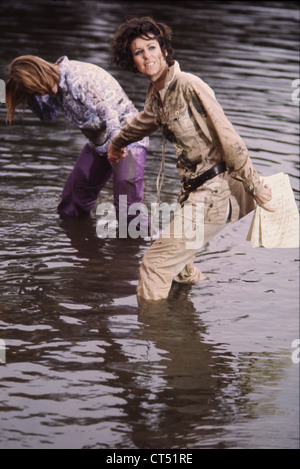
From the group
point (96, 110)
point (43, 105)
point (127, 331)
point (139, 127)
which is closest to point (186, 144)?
point (139, 127)

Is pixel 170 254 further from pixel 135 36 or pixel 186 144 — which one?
pixel 135 36

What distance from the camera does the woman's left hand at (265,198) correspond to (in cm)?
532

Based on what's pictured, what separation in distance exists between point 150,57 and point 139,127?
69 centimetres

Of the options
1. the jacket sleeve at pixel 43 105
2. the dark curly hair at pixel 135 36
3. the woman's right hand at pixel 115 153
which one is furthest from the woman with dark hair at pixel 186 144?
the jacket sleeve at pixel 43 105

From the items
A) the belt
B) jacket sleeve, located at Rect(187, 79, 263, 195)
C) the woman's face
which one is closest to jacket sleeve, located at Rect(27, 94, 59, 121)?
the woman's face

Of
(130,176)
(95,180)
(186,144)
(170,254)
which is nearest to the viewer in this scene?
(186,144)

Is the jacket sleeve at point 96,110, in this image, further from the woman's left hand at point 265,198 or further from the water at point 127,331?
the woman's left hand at point 265,198

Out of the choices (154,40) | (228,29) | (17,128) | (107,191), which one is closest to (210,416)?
(154,40)

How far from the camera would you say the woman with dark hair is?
521 centimetres

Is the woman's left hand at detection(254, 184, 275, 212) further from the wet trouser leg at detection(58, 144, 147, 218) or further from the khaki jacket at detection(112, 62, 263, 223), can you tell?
the wet trouser leg at detection(58, 144, 147, 218)

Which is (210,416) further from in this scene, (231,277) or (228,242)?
(228,242)

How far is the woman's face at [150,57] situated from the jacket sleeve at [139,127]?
318 mm

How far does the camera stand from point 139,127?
229 inches

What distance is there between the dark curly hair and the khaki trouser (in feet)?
3.42
